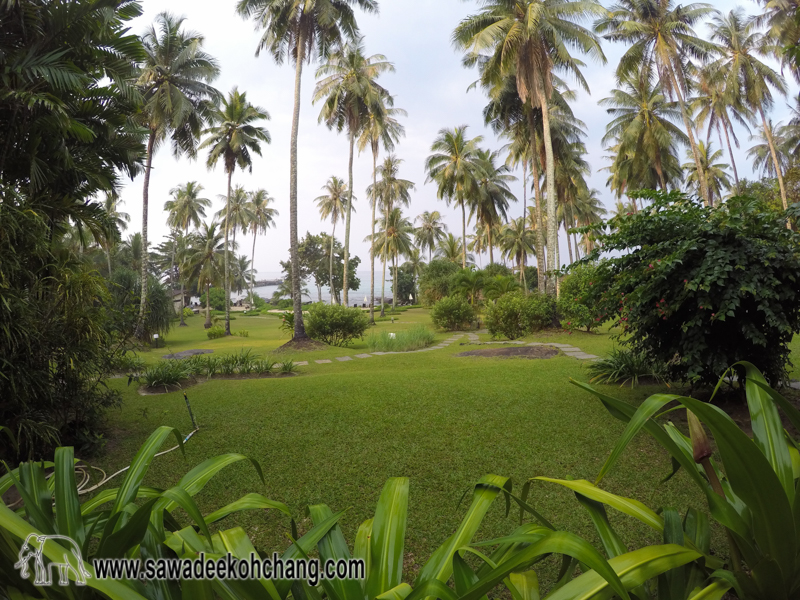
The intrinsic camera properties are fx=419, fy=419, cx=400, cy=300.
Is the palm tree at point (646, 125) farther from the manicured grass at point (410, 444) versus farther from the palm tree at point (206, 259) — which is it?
the palm tree at point (206, 259)

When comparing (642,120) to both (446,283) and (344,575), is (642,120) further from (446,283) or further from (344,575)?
(344,575)

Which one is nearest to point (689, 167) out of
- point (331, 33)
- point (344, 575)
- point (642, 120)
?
point (642, 120)

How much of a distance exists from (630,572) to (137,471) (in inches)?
69.6

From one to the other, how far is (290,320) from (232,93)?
15583mm

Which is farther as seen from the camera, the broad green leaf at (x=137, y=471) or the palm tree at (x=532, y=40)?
the palm tree at (x=532, y=40)

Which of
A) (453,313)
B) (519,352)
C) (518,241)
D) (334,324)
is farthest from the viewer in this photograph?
(518,241)

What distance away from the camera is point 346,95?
68.9 ft

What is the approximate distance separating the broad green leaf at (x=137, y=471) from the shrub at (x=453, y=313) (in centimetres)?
1858

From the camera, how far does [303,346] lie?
48.2ft

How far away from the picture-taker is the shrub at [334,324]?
1638 centimetres

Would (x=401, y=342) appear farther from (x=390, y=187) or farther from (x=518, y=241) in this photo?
(x=518, y=241)

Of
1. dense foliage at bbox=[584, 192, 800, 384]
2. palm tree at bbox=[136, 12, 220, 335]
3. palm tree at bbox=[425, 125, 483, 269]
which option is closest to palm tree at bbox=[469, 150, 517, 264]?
palm tree at bbox=[425, 125, 483, 269]

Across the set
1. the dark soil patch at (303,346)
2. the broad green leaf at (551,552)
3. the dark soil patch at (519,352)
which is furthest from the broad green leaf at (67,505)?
the dark soil patch at (303,346)

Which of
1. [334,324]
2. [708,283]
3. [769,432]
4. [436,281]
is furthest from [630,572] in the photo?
[436,281]
